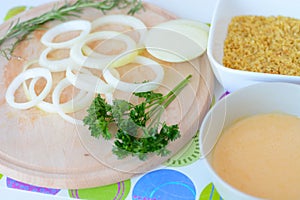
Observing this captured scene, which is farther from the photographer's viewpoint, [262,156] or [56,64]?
[56,64]

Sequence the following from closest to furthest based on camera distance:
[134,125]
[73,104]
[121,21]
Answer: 1. [134,125]
2. [73,104]
3. [121,21]

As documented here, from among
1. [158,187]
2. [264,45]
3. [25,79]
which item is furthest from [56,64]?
[264,45]

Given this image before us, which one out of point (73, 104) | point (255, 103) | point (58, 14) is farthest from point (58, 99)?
point (255, 103)

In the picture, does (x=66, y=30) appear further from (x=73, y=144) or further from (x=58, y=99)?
(x=73, y=144)

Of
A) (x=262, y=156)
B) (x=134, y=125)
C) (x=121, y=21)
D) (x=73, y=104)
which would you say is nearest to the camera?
(x=262, y=156)

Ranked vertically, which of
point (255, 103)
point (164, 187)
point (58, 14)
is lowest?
point (164, 187)

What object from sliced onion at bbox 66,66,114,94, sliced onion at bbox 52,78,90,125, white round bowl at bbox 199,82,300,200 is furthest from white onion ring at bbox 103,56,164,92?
white round bowl at bbox 199,82,300,200

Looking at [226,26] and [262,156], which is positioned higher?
[226,26]
